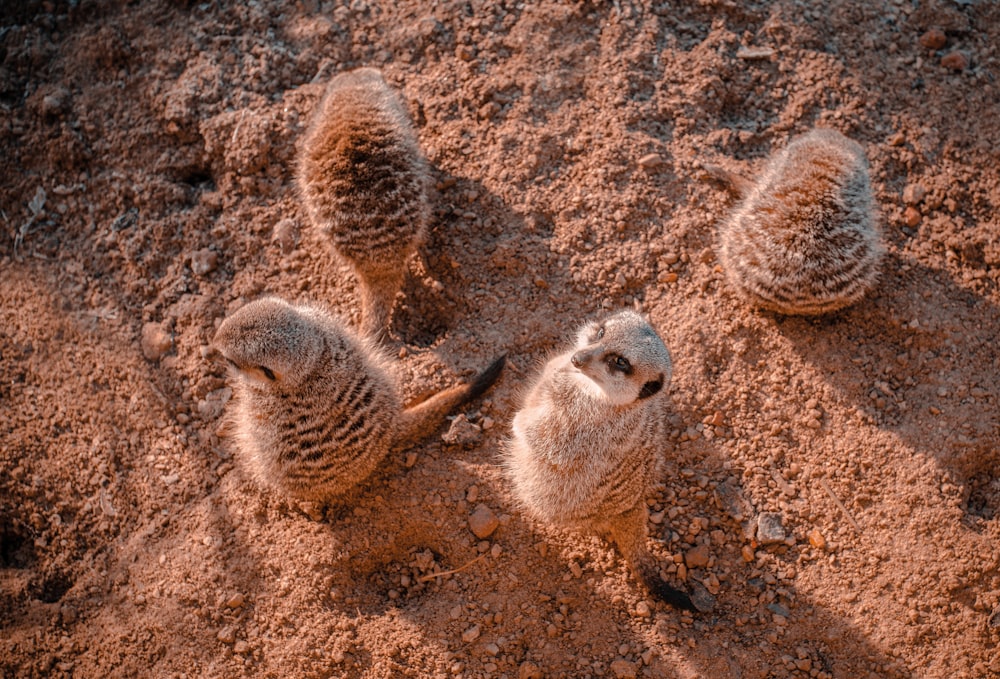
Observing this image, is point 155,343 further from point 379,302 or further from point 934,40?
point 934,40

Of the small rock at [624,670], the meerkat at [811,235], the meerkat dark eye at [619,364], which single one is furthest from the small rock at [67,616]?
the meerkat at [811,235]

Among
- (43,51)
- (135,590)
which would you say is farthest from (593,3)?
(135,590)

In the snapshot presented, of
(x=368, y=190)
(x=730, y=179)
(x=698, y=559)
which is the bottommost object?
(x=698, y=559)

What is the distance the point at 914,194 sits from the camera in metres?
2.75

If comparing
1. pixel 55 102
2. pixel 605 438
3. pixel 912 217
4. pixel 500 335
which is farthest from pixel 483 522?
pixel 55 102

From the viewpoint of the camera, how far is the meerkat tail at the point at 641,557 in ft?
7.20

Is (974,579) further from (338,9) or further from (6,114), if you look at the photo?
(6,114)

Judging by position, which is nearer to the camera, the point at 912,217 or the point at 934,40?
the point at 912,217

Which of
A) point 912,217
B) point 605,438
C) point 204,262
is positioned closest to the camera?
point 605,438

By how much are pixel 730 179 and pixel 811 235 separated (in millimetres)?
490

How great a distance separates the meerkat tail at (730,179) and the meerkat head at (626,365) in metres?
1.00

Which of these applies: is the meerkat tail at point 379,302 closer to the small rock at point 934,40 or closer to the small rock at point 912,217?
the small rock at point 912,217

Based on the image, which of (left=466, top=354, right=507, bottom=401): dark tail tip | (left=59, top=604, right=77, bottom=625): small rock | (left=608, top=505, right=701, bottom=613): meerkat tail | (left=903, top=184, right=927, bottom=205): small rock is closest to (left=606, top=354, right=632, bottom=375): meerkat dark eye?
(left=608, top=505, right=701, bottom=613): meerkat tail

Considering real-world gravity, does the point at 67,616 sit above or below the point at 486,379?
below
